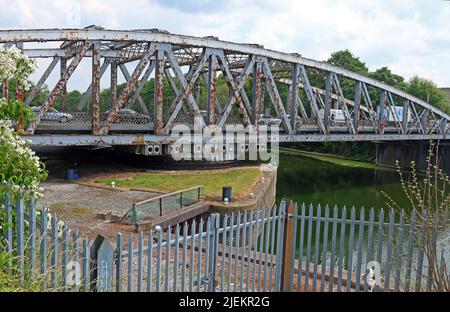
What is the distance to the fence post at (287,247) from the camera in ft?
21.9

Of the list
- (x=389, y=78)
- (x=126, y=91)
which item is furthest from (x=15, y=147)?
(x=389, y=78)

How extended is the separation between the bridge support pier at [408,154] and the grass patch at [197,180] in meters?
25.7

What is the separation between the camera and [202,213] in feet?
47.4

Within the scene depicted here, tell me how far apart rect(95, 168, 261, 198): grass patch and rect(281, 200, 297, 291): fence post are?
9951 millimetres

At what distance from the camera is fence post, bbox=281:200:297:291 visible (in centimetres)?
669

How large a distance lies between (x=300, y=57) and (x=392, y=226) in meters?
23.0

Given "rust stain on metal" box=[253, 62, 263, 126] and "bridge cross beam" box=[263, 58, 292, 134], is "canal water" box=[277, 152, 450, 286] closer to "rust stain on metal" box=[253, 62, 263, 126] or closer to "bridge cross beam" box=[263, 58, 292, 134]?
"bridge cross beam" box=[263, 58, 292, 134]

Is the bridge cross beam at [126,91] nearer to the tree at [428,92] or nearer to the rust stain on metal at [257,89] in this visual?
the rust stain on metal at [257,89]

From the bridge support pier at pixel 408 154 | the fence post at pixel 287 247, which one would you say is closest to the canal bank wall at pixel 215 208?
the fence post at pixel 287 247

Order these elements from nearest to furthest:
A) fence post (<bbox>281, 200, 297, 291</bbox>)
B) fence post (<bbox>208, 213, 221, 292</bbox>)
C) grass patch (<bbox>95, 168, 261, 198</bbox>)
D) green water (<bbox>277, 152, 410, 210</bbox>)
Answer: fence post (<bbox>208, 213, 221, 292</bbox>) → fence post (<bbox>281, 200, 297, 291</bbox>) → grass patch (<bbox>95, 168, 261, 198</bbox>) → green water (<bbox>277, 152, 410, 210</bbox>)

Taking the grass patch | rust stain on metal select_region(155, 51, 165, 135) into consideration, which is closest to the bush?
the grass patch

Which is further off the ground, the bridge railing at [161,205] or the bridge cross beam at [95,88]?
the bridge cross beam at [95,88]

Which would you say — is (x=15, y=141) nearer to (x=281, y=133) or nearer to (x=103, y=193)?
(x=103, y=193)
